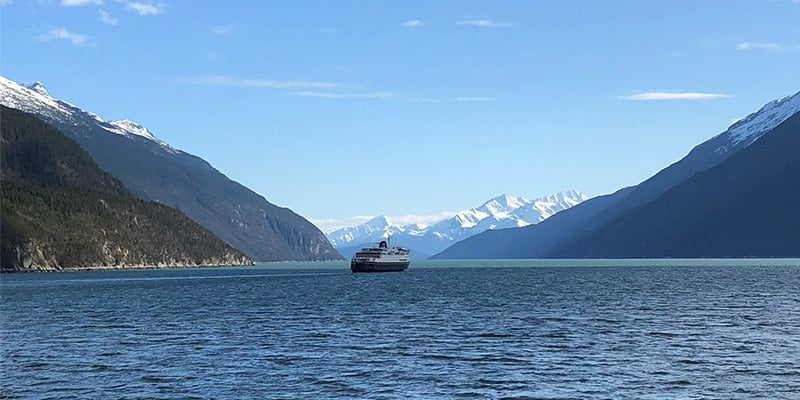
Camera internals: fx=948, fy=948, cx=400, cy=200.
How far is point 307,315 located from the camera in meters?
114

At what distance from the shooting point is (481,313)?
115 metres

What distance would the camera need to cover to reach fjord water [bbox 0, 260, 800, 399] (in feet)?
191

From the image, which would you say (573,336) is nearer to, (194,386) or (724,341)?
(724,341)

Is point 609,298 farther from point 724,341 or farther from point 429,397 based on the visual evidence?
point 429,397

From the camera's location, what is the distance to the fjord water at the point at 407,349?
5819 cm

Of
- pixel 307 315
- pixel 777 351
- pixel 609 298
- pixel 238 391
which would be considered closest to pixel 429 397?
pixel 238 391

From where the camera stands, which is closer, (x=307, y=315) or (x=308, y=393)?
(x=308, y=393)

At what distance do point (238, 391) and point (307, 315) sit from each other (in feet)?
186

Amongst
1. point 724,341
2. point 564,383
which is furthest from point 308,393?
point 724,341

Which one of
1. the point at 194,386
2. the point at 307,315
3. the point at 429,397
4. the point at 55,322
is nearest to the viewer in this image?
the point at 429,397

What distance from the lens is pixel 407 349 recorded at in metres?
A: 77.2

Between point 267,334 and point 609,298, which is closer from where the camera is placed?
point 267,334

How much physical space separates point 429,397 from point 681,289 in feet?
416

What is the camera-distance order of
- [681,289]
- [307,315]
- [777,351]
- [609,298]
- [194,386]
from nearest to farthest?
1. [194,386]
2. [777,351]
3. [307,315]
4. [609,298]
5. [681,289]
